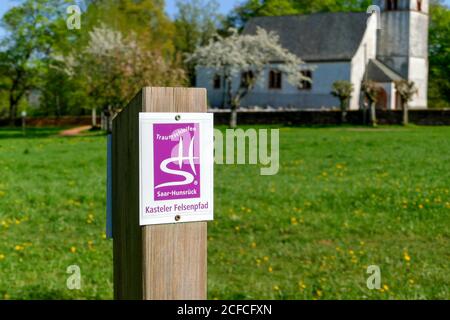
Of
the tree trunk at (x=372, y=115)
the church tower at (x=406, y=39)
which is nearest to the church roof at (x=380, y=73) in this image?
the church tower at (x=406, y=39)

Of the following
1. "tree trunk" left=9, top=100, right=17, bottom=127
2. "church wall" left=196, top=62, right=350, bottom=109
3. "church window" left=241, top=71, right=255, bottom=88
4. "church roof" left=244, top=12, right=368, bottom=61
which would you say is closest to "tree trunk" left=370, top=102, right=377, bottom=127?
"church window" left=241, top=71, right=255, bottom=88

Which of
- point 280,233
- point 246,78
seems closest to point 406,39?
point 246,78

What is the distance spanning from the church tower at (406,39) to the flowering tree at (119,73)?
66.4ft

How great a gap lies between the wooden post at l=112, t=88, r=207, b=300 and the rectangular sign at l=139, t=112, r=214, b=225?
0.09 ft

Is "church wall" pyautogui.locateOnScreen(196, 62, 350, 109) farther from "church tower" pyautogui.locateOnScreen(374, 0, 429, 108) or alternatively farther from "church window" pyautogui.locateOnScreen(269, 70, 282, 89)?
"church tower" pyautogui.locateOnScreen(374, 0, 429, 108)

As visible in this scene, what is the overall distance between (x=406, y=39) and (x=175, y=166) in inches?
1995

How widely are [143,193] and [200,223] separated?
0.21m

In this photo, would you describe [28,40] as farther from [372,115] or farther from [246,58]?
[372,115]

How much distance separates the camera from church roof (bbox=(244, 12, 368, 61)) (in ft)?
161

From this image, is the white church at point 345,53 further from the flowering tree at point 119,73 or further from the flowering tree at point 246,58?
the flowering tree at point 119,73

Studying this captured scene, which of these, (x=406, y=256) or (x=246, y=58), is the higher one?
(x=246, y=58)

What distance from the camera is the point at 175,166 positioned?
1.91 metres
